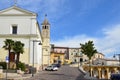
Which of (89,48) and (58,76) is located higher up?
(89,48)

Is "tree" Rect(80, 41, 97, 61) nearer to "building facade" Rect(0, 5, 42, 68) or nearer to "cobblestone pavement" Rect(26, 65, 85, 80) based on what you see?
"cobblestone pavement" Rect(26, 65, 85, 80)

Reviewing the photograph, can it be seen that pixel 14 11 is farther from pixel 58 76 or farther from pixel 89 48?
pixel 58 76

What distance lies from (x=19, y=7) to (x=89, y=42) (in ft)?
58.8

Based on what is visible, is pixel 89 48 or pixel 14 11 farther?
pixel 14 11

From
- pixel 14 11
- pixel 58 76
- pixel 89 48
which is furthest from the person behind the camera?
pixel 14 11

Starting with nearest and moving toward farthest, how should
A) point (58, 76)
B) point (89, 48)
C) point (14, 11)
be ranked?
point (58, 76) → point (89, 48) → point (14, 11)

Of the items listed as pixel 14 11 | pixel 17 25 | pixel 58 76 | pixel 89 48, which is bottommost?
pixel 58 76

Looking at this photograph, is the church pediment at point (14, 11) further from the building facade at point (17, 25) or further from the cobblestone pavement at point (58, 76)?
the cobblestone pavement at point (58, 76)

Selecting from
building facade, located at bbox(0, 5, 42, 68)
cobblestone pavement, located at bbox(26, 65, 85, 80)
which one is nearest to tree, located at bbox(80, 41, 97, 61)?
cobblestone pavement, located at bbox(26, 65, 85, 80)

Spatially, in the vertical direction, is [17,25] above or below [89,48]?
above

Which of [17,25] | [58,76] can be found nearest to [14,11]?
[17,25]

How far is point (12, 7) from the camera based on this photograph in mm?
57250

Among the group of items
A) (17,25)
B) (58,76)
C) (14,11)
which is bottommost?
(58,76)

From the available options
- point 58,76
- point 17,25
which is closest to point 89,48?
point 58,76
